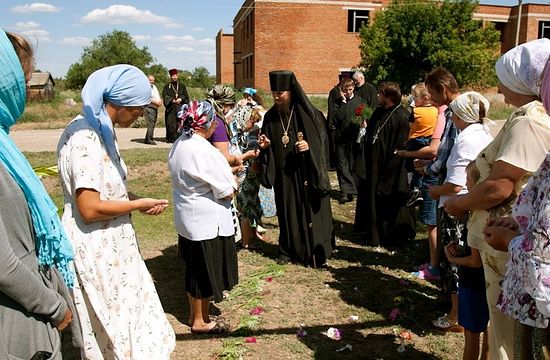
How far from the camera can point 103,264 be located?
2934mm

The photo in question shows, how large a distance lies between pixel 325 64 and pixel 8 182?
38490 mm

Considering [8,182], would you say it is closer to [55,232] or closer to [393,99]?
[55,232]

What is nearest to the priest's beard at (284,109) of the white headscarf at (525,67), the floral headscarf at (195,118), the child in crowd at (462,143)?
the floral headscarf at (195,118)

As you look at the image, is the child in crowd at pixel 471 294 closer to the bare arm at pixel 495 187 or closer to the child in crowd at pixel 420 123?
the bare arm at pixel 495 187

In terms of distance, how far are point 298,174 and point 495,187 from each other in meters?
3.43

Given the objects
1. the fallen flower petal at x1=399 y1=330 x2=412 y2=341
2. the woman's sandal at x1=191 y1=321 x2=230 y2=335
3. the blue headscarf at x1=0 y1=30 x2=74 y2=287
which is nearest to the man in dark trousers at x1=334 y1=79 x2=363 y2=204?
the fallen flower petal at x1=399 y1=330 x2=412 y2=341

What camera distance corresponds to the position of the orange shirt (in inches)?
222

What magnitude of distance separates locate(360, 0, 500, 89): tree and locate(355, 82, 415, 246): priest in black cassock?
952 inches

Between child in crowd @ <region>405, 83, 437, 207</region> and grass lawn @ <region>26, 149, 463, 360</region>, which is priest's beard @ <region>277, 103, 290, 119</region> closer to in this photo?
child in crowd @ <region>405, 83, 437, 207</region>

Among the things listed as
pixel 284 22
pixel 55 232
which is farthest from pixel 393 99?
pixel 284 22

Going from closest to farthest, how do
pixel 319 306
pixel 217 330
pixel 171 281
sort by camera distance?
pixel 217 330 → pixel 319 306 → pixel 171 281

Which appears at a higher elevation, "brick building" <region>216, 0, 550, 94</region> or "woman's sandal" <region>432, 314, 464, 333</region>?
"brick building" <region>216, 0, 550, 94</region>

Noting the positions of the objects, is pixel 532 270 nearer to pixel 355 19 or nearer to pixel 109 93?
pixel 109 93

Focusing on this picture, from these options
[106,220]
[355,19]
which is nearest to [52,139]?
[106,220]
